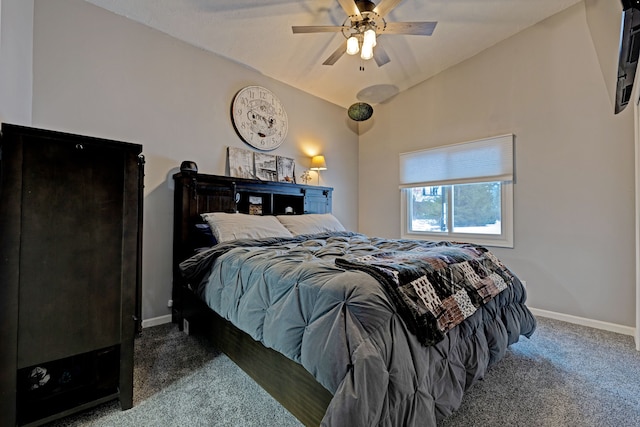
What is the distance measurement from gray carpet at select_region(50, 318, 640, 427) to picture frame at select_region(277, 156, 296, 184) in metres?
2.12

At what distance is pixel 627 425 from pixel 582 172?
7.52 ft

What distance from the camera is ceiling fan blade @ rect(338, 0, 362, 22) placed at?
2.14 metres

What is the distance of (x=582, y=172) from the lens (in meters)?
2.78

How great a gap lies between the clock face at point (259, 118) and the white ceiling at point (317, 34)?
328 mm

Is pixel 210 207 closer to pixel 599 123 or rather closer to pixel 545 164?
pixel 545 164

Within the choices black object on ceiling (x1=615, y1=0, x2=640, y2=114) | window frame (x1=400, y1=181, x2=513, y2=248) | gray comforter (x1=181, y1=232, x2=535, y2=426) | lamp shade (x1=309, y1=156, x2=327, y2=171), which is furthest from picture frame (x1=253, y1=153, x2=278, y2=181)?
black object on ceiling (x1=615, y1=0, x2=640, y2=114)

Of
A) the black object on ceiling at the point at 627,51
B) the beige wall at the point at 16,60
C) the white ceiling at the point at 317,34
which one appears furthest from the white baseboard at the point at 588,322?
the beige wall at the point at 16,60

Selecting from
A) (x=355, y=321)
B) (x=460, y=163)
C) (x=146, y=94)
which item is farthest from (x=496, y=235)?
(x=146, y=94)

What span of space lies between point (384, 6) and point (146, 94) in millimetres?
2217

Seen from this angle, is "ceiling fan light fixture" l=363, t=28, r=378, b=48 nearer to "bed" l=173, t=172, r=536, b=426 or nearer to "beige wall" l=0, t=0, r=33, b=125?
"bed" l=173, t=172, r=536, b=426

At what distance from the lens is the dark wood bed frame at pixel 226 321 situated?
4.14ft

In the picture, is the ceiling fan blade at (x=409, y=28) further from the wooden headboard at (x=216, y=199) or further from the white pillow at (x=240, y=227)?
the white pillow at (x=240, y=227)

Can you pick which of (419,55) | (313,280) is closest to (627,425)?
(313,280)

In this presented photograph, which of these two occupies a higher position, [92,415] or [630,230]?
[630,230]
